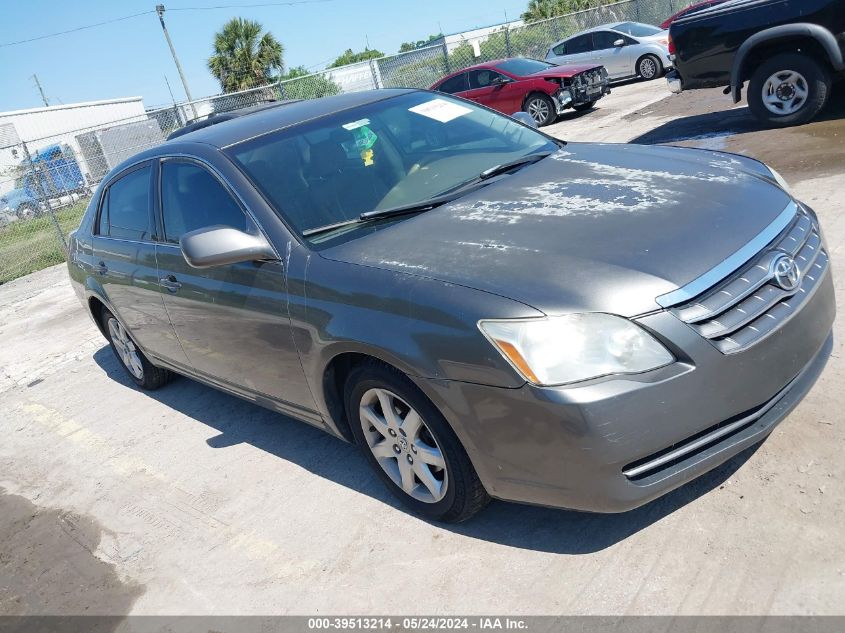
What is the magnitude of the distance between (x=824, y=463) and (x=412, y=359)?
5.47 ft

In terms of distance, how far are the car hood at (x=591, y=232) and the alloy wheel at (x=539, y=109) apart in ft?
37.8

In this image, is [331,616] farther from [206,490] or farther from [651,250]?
[651,250]

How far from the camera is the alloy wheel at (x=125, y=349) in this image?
567 centimetres

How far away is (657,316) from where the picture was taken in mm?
2486

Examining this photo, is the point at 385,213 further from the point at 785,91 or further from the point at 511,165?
the point at 785,91

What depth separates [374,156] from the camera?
153 inches

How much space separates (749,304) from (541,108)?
1303 cm

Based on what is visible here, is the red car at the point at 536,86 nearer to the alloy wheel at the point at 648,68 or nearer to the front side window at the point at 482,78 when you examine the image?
the front side window at the point at 482,78

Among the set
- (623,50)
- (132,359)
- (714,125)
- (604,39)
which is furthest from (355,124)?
(604,39)

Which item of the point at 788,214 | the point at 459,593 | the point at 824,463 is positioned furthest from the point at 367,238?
the point at 824,463

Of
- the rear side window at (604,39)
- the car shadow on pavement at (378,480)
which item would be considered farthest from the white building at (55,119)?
the car shadow on pavement at (378,480)

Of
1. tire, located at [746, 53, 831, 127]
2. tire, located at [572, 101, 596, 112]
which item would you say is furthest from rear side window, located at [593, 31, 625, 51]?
tire, located at [746, 53, 831, 127]

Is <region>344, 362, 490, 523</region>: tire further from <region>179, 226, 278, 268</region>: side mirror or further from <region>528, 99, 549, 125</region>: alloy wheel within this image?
<region>528, 99, 549, 125</region>: alloy wheel

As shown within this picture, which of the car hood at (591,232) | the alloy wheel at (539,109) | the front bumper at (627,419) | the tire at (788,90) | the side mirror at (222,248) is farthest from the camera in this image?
the alloy wheel at (539,109)
